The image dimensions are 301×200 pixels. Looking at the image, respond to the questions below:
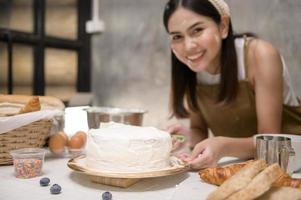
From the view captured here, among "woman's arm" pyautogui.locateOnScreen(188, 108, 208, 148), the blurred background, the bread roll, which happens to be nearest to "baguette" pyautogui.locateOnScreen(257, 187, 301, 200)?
the bread roll

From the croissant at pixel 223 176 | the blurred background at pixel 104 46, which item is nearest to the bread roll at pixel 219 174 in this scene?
the croissant at pixel 223 176

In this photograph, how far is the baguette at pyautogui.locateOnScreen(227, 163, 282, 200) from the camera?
0.58 metres

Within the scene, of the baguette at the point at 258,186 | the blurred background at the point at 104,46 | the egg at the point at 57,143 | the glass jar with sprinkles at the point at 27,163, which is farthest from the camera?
the blurred background at the point at 104,46

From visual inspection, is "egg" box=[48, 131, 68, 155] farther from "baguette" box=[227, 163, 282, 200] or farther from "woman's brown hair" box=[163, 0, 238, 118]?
"baguette" box=[227, 163, 282, 200]

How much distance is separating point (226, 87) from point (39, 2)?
4.69 ft

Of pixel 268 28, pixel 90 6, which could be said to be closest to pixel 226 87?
pixel 268 28

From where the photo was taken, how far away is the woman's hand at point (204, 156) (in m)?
0.90

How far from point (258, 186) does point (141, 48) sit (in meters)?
1.92

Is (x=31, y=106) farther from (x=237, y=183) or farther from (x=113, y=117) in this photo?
(x=237, y=183)

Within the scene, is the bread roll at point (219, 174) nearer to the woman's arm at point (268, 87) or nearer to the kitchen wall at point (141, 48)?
the woman's arm at point (268, 87)

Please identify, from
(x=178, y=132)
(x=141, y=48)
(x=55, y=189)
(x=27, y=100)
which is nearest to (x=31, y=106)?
(x=27, y=100)

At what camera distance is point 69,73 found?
2471 millimetres

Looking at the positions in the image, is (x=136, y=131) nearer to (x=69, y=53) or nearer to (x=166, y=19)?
(x=166, y=19)

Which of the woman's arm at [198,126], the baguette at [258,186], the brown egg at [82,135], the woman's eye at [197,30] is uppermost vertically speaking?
the woman's eye at [197,30]
